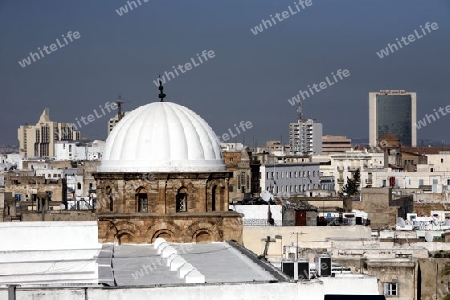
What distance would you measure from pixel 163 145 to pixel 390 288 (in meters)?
6.66

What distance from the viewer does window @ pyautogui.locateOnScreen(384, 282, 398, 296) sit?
1401 inches

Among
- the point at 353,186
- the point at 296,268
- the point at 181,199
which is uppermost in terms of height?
the point at 181,199

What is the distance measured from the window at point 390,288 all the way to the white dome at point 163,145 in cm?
517

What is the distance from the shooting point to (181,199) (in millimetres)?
36969

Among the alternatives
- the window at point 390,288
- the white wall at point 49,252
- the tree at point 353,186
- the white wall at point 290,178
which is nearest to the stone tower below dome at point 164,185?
the white wall at point 49,252

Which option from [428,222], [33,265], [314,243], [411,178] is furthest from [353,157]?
Result: [33,265]

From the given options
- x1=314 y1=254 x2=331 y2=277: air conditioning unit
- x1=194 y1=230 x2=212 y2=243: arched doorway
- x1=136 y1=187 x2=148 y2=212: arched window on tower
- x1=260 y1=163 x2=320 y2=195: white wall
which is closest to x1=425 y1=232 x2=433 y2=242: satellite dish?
x1=194 y1=230 x2=212 y2=243: arched doorway

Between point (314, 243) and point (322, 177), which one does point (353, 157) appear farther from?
point (314, 243)

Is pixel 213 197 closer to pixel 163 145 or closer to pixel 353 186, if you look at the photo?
pixel 163 145

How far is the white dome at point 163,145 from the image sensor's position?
120 feet

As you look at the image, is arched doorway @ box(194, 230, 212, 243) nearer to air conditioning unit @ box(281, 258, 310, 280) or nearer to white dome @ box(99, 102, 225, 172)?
white dome @ box(99, 102, 225, 172)

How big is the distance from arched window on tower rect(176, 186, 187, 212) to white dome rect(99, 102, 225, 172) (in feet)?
1.87

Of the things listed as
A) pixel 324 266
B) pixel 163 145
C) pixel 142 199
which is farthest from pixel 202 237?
pixel 324 266

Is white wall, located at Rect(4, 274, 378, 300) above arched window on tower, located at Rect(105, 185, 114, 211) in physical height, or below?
below
